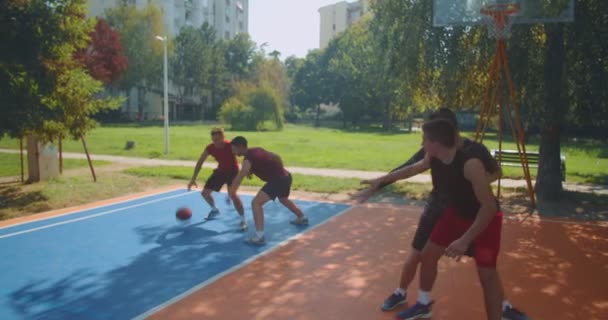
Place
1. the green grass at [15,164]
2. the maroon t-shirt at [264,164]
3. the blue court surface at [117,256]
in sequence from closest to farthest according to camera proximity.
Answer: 1. the blue court surface at [117,256]
2. the maroon t-shirt at [264,164]
3. the green grass at [15,164]

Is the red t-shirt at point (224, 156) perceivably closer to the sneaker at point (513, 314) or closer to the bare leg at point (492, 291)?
the sneaker at point (513, 314)

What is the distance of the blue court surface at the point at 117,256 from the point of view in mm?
5000

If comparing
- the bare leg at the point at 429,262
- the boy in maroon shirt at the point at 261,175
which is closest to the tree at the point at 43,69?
the boy in maroon shirt at the point at 261,175

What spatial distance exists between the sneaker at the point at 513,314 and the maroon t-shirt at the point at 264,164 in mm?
3890

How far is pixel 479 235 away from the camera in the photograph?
391 cm

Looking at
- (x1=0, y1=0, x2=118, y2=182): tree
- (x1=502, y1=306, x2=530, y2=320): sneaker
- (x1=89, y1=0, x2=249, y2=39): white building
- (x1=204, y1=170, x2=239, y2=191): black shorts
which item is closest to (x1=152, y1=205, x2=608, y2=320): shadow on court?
(x1=502, y1=306, x2=530, y2=320): sneaker

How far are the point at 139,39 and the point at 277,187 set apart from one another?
5325 centimetres

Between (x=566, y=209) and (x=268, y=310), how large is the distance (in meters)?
7.93

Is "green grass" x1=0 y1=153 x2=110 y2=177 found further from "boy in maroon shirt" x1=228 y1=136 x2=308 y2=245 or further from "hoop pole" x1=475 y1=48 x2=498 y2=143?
"hoop pole" x1=475 y1=48 x2=498 y2=143

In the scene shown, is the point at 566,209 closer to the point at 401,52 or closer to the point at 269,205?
the point at 401,52

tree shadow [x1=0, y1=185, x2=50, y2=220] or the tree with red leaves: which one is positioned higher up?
the tree with red leaves

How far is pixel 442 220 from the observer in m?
4.32

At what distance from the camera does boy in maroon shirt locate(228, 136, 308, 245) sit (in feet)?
23.9

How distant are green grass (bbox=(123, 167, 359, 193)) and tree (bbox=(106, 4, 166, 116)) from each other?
141 ft
